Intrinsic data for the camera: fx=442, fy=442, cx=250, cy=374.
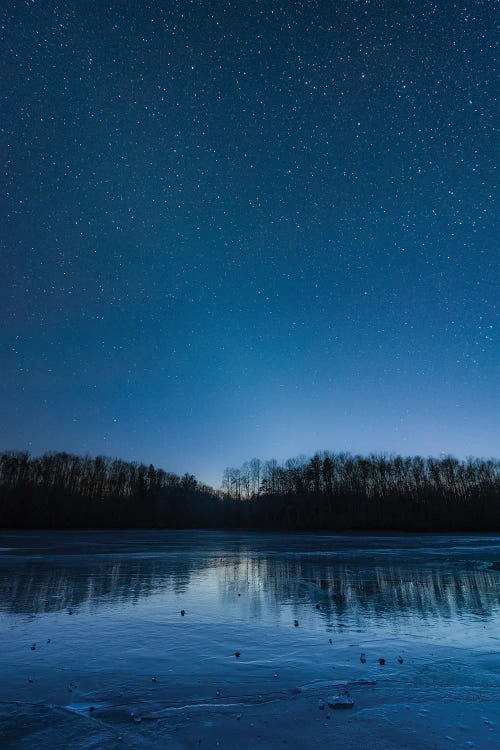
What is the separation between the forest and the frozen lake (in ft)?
263

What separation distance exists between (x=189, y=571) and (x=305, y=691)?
41.1ft

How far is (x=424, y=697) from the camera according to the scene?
4.45 metres

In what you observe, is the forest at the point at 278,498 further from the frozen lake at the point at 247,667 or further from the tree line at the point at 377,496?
the frozen lake at the point at 247,667

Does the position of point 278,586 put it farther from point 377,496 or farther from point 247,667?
point 377,496

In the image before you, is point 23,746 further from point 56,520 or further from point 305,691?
point 56,520

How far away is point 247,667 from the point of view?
5422 millimetres

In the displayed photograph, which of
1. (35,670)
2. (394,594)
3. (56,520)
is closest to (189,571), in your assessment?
(394,594)

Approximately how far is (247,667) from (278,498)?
11465cm

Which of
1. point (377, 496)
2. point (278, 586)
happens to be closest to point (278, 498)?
point (377, 496)

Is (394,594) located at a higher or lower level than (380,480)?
lower

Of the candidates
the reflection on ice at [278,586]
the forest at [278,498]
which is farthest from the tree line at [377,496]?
the reflection on ice at [278,586]

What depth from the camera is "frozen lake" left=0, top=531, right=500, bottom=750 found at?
368 centimetres

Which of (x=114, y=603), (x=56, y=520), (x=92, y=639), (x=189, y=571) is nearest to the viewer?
(x=92, y=639)

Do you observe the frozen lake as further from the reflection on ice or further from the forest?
the forest
